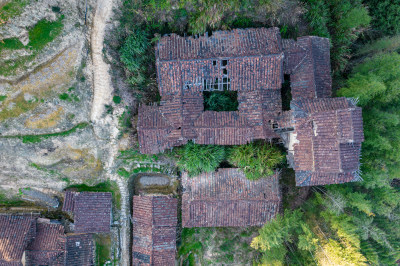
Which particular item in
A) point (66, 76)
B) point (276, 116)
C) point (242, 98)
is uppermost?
point (66, 76)

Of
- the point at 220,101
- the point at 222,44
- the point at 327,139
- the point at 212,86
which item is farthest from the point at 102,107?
the point at 327,139

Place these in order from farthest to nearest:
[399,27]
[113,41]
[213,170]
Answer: [399,27]
[213,170]
[113,41]

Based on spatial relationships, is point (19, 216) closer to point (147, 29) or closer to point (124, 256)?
point (124, 256)

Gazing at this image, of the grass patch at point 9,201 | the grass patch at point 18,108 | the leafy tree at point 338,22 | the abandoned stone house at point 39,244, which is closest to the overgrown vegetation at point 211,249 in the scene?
the abandoned stone house at point 39,244

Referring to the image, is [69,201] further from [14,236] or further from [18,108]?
[18,108]

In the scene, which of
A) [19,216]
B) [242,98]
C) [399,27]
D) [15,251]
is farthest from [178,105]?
[399,27]

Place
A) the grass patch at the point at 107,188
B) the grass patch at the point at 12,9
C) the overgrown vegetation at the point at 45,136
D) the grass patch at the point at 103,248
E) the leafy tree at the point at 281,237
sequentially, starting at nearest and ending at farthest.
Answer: the grass patch at the point at 12,9
the leafy tree at the point at 281,237
the overgrown vegetation at the point at 45,136
the grass patch at the point at 107,188
the grass patch at the point at 103,248

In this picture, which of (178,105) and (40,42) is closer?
(40,42)

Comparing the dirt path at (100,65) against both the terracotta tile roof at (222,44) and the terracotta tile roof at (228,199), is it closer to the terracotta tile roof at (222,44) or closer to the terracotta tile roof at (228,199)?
the terracotta tile roof at (222,44)
